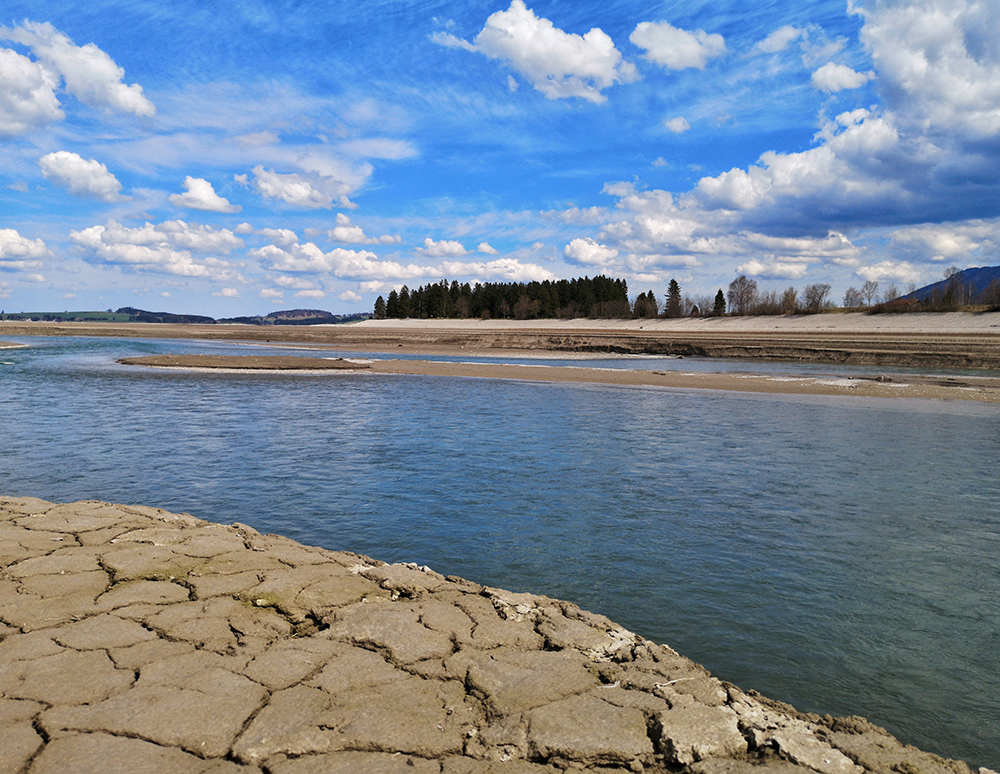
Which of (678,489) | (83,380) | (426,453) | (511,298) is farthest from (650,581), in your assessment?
(511,298)

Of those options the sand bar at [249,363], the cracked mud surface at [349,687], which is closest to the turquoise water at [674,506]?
the cracked mud surface at [349,687]

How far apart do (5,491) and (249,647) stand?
25.8 feet

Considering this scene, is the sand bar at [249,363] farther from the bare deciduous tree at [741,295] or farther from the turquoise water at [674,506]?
the bare deciduous tree at [741,295]

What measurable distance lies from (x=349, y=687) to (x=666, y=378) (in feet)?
93.6

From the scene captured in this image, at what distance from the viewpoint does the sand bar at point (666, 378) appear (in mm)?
25016

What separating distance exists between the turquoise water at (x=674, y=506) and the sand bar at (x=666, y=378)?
554cm

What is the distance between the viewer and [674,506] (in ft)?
30.9

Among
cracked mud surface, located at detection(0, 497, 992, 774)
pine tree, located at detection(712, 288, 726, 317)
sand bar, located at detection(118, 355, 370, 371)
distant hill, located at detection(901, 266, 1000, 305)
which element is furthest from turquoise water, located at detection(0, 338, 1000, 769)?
pine tree, located at detection(712, 288, 726, 317)

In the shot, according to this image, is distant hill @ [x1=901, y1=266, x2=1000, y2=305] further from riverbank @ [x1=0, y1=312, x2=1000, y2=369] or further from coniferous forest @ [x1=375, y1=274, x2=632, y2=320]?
coniferous forest @ [x1=375, y1=274, x2=632, y2=320]

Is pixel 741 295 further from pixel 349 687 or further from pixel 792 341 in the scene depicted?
pixel 349 687

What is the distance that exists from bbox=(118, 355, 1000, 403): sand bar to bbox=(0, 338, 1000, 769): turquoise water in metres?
5.54

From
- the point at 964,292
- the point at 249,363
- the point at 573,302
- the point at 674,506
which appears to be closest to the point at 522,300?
the point at 573,302

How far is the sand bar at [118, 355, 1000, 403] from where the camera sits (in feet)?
82.1

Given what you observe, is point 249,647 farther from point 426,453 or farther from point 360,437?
point 360,437
